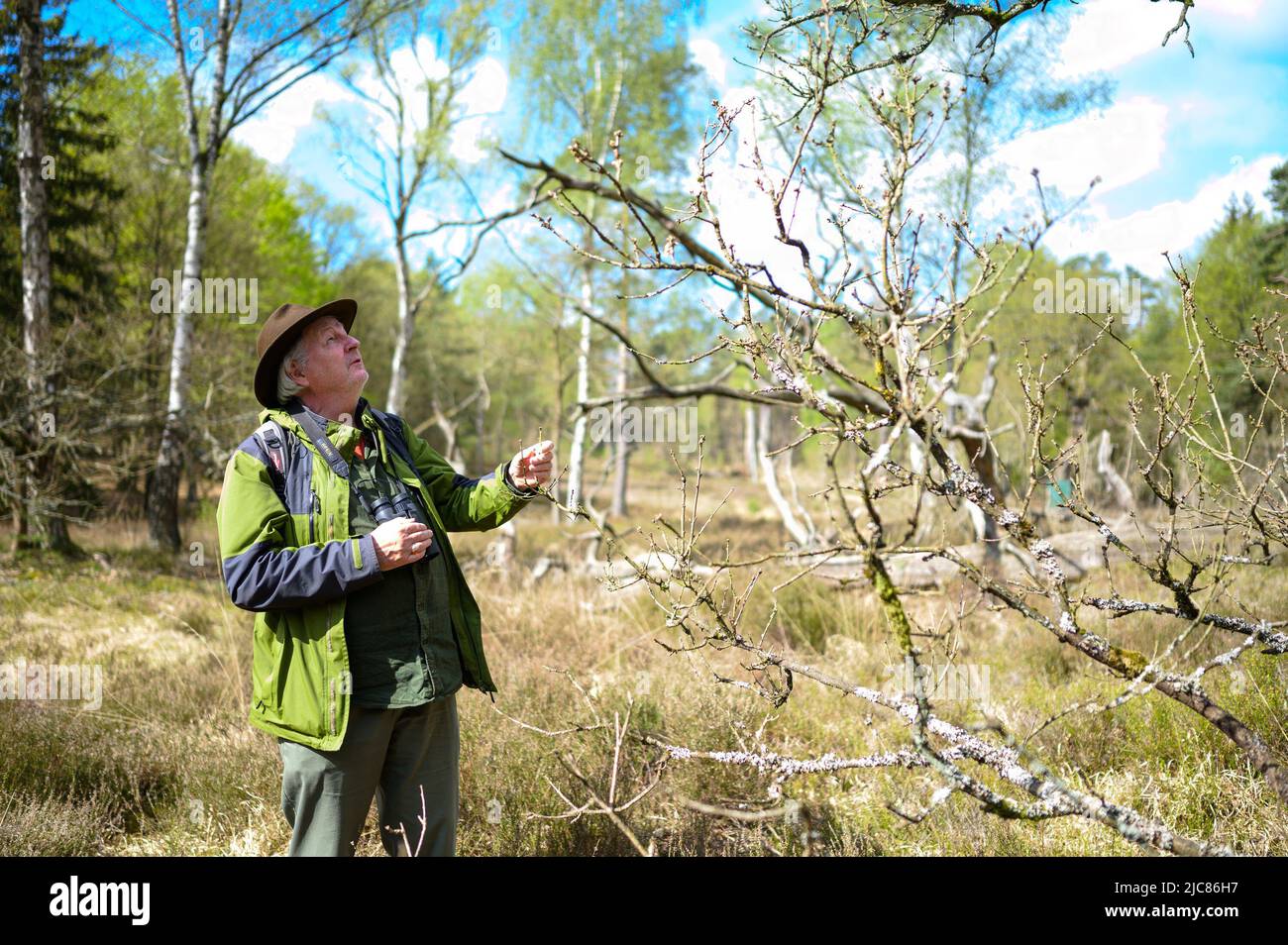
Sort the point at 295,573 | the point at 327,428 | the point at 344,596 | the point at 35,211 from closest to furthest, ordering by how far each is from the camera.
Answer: the point at 295,573
the point at 344,596
the point at 327,428
the point at 35,211

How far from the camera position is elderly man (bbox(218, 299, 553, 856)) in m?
2.15

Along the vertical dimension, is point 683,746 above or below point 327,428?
below

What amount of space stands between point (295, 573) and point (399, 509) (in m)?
0.37

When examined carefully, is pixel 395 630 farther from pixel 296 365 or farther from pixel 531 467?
pixel 296 365

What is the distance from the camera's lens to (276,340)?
2.40 meters

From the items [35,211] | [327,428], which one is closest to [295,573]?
[327,428]

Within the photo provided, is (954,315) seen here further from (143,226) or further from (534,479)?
(143,226)

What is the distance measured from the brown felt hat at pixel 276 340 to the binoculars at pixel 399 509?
472 millimetres

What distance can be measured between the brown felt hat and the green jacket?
0.37 ft

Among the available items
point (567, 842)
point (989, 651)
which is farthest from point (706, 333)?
point (567, 842)

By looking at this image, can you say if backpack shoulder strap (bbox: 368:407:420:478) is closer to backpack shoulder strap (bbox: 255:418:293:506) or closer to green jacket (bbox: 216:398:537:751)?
green jacket (bbox: 216:398:537:751)

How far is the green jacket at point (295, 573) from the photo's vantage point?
2119 mm

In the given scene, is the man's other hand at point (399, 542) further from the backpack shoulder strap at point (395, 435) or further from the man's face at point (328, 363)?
the man's face at point (328, 363)
